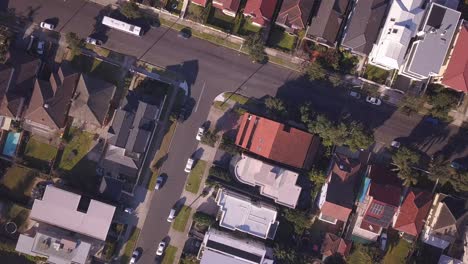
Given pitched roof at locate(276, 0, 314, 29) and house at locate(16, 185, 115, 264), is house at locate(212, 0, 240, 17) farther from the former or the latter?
house at locate(16, 185, 115, 264)

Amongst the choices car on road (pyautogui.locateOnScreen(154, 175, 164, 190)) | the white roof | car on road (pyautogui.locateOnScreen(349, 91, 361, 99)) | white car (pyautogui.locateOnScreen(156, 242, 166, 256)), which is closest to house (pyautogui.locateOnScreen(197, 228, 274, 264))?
white car (pyautogui.locateOnScreen(156, 242, 166, 256))

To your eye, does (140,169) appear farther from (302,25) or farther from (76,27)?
(302,25)

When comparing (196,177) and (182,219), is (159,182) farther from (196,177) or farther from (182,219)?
(182,219)

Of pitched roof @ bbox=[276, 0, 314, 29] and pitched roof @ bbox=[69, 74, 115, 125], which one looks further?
pitched roof @ bbox=[276, 0, 314, 29]

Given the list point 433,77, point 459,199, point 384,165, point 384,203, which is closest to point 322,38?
point 433,77

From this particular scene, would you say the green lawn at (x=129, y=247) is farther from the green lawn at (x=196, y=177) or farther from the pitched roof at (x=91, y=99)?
the pitched roof at (x=91, y=99)
